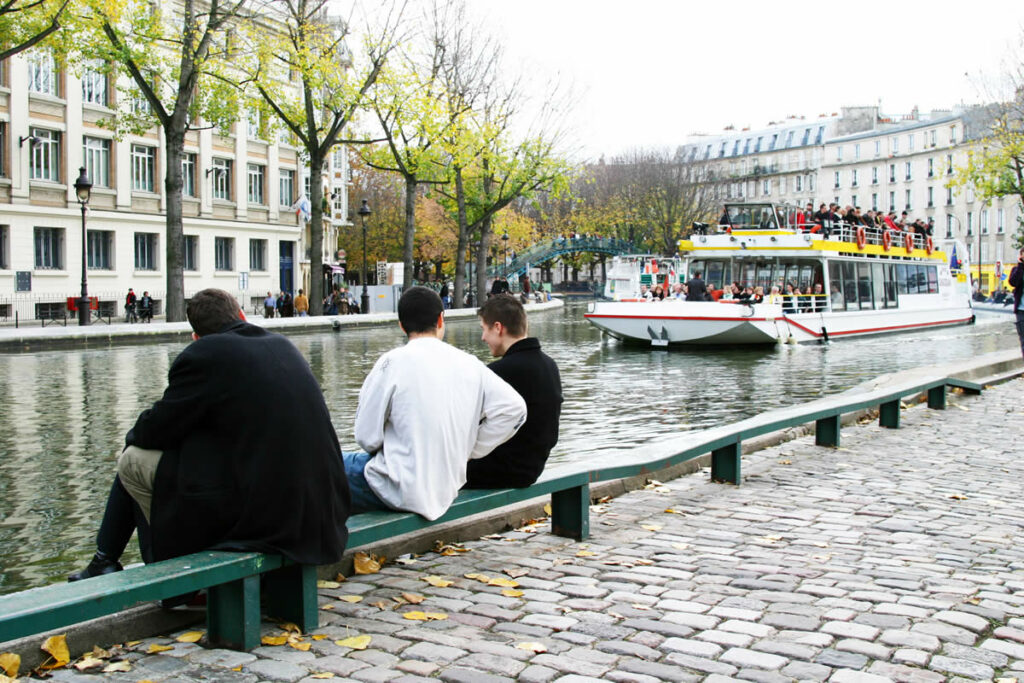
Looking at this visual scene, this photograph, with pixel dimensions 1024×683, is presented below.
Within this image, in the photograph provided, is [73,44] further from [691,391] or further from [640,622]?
[640,622]

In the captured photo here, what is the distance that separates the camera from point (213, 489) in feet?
13.2

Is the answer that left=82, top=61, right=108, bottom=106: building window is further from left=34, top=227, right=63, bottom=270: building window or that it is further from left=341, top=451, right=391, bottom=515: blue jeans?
left=341, top=451, right=391, bottom=515: blue jeans

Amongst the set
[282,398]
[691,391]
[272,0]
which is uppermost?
[272,0]

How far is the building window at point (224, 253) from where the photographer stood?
47.0m

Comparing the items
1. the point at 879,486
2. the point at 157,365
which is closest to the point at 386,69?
the point at 157,365

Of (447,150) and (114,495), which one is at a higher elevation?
(447,150)

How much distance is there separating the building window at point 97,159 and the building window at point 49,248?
2.99m

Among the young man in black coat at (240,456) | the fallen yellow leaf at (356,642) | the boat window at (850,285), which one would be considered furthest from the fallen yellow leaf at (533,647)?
the boat window at (850,285)

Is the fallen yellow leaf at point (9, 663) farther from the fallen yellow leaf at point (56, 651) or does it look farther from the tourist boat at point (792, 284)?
the tourist boat at point (792, 284)

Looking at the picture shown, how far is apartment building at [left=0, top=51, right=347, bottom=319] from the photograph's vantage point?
36.1m

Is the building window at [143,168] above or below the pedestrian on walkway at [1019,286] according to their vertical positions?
above

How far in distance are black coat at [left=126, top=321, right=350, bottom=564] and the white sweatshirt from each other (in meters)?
0.57

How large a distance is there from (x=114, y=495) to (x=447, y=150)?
37.8m

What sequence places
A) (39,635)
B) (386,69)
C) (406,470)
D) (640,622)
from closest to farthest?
(39,635), (640,622), (406,470), (386,69)
